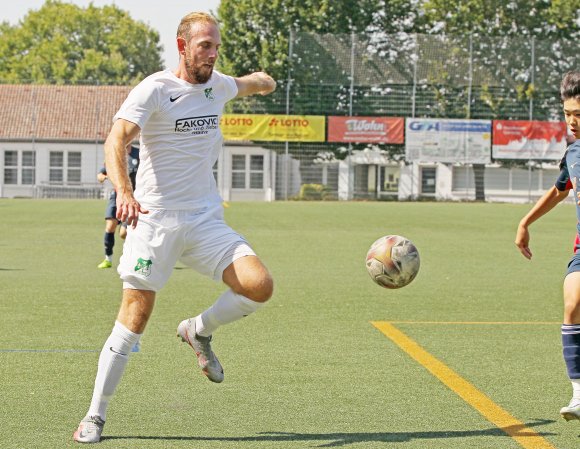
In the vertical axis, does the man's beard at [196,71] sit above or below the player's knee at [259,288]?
above

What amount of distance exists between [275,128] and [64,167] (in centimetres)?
1547

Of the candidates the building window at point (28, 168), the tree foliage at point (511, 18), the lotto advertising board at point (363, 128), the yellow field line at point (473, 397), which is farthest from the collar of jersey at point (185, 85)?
the tree foliage at point (511, 18)

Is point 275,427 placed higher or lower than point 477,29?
lower

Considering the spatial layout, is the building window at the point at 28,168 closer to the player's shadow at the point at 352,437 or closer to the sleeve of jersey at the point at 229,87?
the sleeve of jersey at the point at 229,87

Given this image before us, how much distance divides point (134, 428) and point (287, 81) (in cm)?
4568

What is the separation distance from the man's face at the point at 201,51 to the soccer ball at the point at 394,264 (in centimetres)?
201

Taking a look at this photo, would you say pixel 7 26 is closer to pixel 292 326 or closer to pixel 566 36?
pixel 566 36

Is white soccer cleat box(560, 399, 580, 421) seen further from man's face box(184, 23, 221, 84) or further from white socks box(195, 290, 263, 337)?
man's face box(184, 23, 221, 84)

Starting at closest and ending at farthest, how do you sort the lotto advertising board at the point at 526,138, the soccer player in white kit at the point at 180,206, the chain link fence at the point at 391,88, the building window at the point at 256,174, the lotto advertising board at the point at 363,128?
the soccer player in white kit at the point at 180,206 → the lotto advertising board at the point at 526,138 → the lotto advertising board at the point at 363,128 → the chain link fence at the point at 391,88 → the building window at the point at 256,174

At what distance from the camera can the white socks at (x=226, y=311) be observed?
5.85 metres

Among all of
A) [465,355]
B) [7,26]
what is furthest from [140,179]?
[7,26]

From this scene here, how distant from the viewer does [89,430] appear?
5.27 metres

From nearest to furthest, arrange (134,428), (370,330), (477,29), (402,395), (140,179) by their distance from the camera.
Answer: (134,428), (140,179), (402,395), (370,330), (477,29)

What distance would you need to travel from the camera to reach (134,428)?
18.3 ft
